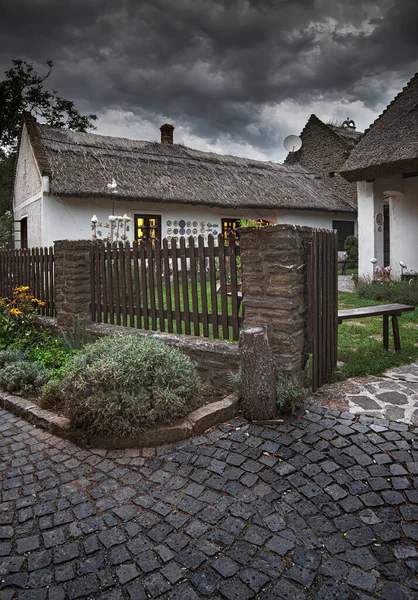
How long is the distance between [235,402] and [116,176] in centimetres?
1070

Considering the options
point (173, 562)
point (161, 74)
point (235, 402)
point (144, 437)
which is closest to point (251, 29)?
point (161, 74)

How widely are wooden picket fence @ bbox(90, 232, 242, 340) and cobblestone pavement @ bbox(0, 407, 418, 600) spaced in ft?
4.11

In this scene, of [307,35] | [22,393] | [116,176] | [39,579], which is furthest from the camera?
[116,176]

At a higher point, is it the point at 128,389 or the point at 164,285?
the point at 164,285

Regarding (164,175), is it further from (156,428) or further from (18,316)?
(156,428)

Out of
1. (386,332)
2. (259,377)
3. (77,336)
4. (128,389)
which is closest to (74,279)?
(77,336)

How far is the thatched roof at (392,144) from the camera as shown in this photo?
8.42 meters

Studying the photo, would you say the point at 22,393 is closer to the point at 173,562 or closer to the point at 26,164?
the point at 173,562

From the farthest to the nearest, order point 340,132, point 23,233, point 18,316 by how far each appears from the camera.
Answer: point 340,132 → point 23,233 → point 18,316

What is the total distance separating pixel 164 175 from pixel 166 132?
4.08m

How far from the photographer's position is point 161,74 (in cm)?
1080

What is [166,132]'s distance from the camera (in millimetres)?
16500

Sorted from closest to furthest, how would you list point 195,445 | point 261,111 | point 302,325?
point 195,445
point 302,325
point 261,111

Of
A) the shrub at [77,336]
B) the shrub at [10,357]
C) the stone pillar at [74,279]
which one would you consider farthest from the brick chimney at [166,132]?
the shrub at [10,357]
